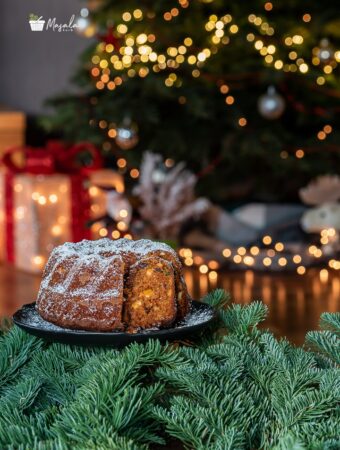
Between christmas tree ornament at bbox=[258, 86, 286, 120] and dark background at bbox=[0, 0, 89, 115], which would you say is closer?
christmas tree ornament at bbox=[258, 86, 286, 120]

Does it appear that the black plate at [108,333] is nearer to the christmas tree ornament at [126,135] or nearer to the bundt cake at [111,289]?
the bundt cake at [111,289]

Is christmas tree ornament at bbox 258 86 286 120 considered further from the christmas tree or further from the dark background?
the dark background

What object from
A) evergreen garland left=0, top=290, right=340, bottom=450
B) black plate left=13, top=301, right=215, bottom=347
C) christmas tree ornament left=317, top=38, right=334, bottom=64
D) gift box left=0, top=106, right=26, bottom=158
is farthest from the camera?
gift box left=0, top=106, right=26, bottom=158

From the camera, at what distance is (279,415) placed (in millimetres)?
800

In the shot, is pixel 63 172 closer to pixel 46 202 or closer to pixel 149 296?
pixel 46 202

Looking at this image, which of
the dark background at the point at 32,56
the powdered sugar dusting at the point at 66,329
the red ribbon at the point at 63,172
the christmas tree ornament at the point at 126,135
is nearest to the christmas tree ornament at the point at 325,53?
the christmas tree ornament at the point at 126,135

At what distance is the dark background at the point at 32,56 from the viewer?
5805 mm

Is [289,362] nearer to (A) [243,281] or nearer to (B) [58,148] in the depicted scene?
(A) [243,281]

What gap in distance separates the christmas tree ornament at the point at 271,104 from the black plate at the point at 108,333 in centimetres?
295

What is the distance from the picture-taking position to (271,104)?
389cm

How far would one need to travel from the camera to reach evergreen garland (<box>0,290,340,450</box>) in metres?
0.76

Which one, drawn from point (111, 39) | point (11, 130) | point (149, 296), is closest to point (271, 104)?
point (111, 39)

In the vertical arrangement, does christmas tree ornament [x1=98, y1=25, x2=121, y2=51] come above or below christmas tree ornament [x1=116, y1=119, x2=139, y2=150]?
above

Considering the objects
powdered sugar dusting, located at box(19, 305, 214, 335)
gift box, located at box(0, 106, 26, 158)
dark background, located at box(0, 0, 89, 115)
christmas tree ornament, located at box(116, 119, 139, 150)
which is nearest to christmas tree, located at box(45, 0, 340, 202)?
christmas tree ornament, located at box(116, 119, 139, 150)
